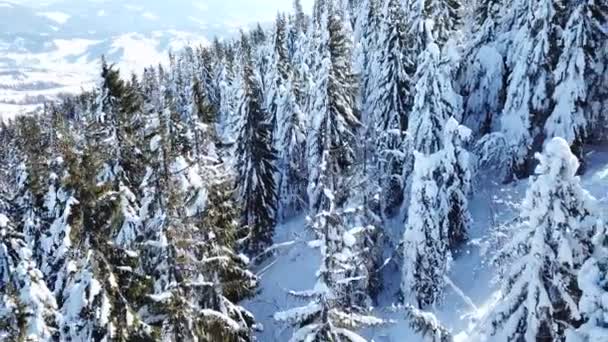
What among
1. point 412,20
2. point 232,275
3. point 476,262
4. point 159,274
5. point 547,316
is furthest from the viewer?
point 412,20

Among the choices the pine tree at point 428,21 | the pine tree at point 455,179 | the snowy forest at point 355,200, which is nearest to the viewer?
the snowy forest at point 355,200

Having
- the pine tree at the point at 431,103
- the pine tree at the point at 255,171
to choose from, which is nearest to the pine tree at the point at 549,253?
the pine tree at the point at 431,103

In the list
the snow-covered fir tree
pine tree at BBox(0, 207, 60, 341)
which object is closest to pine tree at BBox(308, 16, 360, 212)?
the snow-covered fir tree

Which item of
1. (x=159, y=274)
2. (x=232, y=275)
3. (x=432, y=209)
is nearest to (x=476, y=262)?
(x=432, y=209)

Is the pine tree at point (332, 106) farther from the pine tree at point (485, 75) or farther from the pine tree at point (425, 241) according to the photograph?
the pine tree at point (425, 241)

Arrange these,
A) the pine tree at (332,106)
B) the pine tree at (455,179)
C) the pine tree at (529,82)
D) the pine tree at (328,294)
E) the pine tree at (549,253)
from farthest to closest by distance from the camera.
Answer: the pine tree at (332,106) → the pine tree at (529,82) → the pine tree at (455,179) → the pine tree at (328,294) → the pine tree at (549,253)

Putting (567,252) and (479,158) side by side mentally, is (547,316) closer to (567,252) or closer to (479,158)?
(567,252)

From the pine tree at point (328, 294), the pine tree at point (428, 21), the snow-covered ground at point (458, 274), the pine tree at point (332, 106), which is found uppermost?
the pine tree at point (428, 21)
